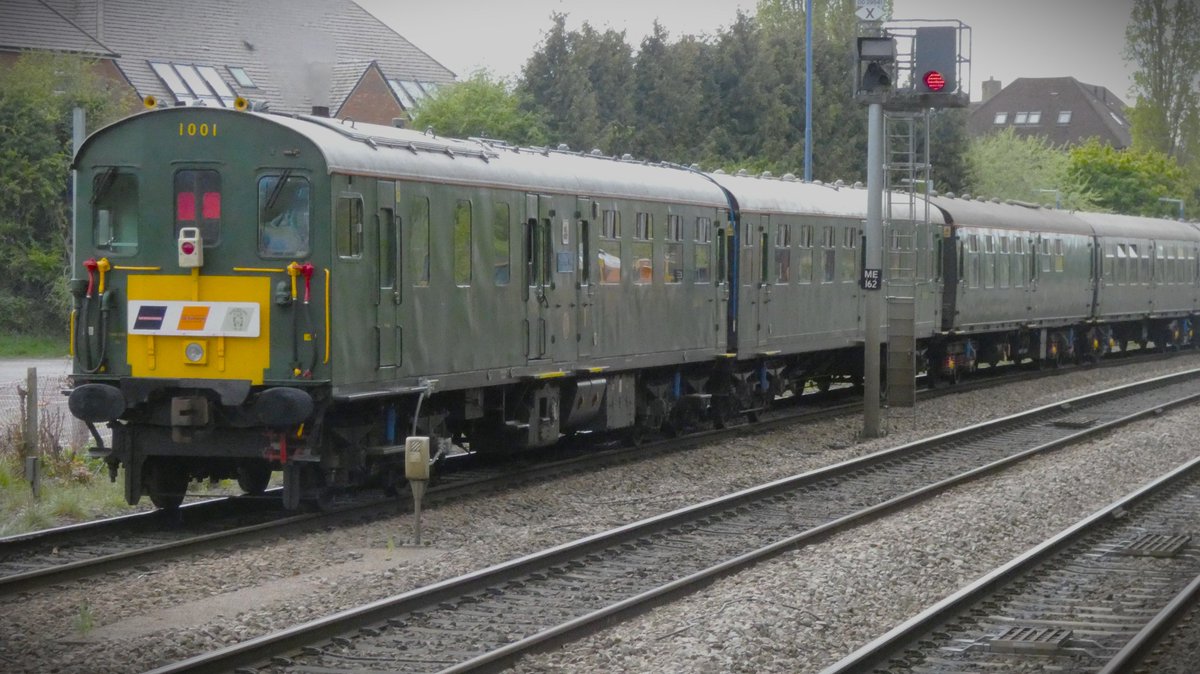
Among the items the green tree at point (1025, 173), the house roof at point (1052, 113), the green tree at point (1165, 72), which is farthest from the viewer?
the house roof at point (1052, 113)

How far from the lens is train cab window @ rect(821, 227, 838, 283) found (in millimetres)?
25500

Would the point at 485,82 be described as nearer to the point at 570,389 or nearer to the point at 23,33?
the point at 23,33

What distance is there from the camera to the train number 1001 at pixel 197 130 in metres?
13.7

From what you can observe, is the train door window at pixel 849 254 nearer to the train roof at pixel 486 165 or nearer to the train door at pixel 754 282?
the train door at pixel 754 282

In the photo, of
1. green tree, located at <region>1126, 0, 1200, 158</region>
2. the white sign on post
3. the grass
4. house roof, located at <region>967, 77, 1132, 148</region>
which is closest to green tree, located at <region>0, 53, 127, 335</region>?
the grass

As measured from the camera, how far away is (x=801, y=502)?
15711mm

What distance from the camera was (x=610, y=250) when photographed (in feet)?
61.4

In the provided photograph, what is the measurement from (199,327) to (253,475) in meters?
1.82

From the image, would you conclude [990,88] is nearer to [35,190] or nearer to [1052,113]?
[1052,113]

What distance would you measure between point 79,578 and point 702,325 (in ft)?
36.4

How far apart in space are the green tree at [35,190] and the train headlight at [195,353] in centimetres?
2493

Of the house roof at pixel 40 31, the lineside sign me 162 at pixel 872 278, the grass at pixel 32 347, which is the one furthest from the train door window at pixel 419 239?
the grass at pixel 32 347

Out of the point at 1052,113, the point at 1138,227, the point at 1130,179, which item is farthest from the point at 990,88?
the point at 1138,227

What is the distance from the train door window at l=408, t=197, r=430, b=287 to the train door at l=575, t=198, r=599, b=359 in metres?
3.31
